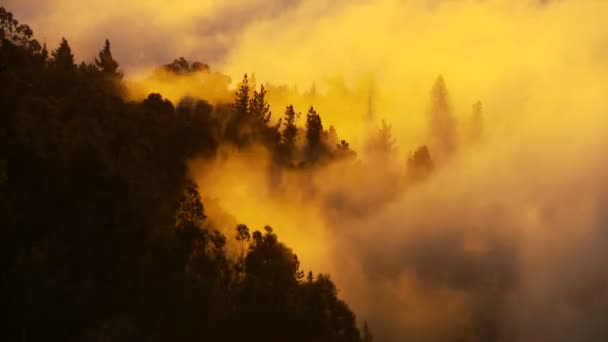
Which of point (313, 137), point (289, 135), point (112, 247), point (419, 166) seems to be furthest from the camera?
point (419, 166)

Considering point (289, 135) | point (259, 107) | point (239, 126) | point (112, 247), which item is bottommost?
point (112, 247)

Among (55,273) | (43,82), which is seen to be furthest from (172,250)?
(43,82)

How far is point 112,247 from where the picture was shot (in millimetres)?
62688

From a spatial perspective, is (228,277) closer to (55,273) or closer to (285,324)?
(285,324)

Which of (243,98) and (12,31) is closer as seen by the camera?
(12,31)

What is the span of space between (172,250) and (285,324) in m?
10.7

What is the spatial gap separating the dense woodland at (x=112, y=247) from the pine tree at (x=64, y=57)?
711 inches

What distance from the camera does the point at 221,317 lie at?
211 ft

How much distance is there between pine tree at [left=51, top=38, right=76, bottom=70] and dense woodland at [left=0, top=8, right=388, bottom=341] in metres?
18.1

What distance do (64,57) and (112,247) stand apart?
1907 inches

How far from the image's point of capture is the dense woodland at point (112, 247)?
194 feet

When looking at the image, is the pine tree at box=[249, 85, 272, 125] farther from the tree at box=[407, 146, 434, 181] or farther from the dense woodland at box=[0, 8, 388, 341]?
the dense woodland at box=[0, 8, 388, 341]

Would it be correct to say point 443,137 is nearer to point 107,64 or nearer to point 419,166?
point 419,166

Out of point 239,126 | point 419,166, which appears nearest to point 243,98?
point 239,126
